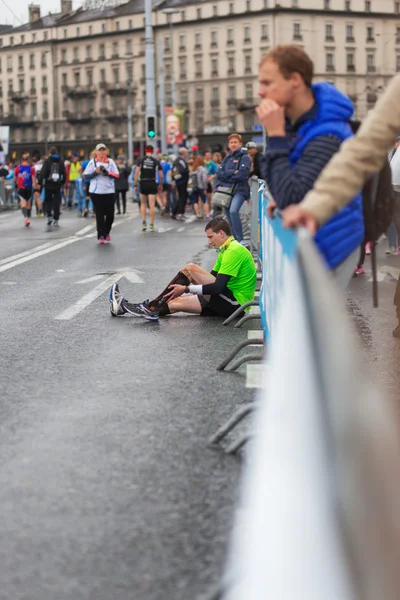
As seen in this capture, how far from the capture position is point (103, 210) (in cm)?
2105

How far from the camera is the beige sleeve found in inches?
157

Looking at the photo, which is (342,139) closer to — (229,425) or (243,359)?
(229,425)

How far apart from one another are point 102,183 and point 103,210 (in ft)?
1.71

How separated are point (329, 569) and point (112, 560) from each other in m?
1.11

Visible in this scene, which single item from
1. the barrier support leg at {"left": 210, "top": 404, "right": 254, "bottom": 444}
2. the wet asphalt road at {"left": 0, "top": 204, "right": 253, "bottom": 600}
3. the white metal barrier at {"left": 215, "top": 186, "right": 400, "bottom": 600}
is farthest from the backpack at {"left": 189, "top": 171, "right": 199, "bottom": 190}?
the white metal barrier at {"left": 215, "top": 186, "right": 400, "bottom": 600}

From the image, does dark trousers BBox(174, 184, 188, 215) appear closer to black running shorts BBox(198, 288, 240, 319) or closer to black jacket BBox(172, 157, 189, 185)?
black jacket BBox(172, 157, 189, 185)

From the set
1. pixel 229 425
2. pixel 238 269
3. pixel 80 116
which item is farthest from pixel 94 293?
pixel 80 116

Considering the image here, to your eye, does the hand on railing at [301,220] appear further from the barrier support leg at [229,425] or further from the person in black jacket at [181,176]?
the person in black jacket at [181,176]

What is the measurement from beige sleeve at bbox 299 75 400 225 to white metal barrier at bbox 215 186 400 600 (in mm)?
479

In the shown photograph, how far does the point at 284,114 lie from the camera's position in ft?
15.5

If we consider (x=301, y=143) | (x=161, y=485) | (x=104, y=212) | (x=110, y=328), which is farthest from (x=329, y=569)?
(x=104, y=212)

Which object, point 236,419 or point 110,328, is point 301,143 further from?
point 110,328

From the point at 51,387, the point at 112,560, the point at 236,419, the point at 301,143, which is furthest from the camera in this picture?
the point at 51,387

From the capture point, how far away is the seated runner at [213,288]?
10.0 meters
